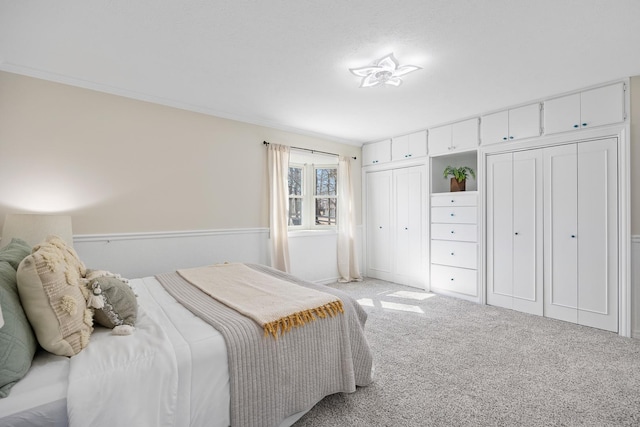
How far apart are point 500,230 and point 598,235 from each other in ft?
3.02

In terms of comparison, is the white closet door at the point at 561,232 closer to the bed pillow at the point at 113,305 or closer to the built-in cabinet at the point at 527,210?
the built-in cabinet at the point at 527,210

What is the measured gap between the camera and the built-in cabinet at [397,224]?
4.67m

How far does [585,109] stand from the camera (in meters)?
3.11

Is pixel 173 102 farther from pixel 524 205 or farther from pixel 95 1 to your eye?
pixel 524 205

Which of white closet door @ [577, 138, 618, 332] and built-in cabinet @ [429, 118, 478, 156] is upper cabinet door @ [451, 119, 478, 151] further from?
white closet door @ [577, 138, 618, 332]

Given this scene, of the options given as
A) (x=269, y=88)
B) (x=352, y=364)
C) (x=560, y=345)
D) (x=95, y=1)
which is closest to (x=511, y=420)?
(x=352, y=364)

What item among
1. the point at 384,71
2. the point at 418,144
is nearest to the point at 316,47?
the point at 384,71

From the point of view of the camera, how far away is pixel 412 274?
4.77 metres

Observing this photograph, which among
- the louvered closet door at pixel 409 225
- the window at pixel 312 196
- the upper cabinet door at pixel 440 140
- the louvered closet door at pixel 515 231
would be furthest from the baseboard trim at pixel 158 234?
the louvered closet door at pixel 515 231

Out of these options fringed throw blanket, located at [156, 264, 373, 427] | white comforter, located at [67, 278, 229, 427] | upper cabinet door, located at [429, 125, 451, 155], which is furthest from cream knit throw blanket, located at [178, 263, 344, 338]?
upper cabinet door, located at [429, 125, 451, 155]

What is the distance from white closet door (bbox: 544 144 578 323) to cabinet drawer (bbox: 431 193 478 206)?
2.72 ft

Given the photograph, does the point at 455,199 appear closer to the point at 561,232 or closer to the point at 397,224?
the point at 397,224

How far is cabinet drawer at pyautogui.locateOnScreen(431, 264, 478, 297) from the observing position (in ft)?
13.3

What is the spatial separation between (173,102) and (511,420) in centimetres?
408
